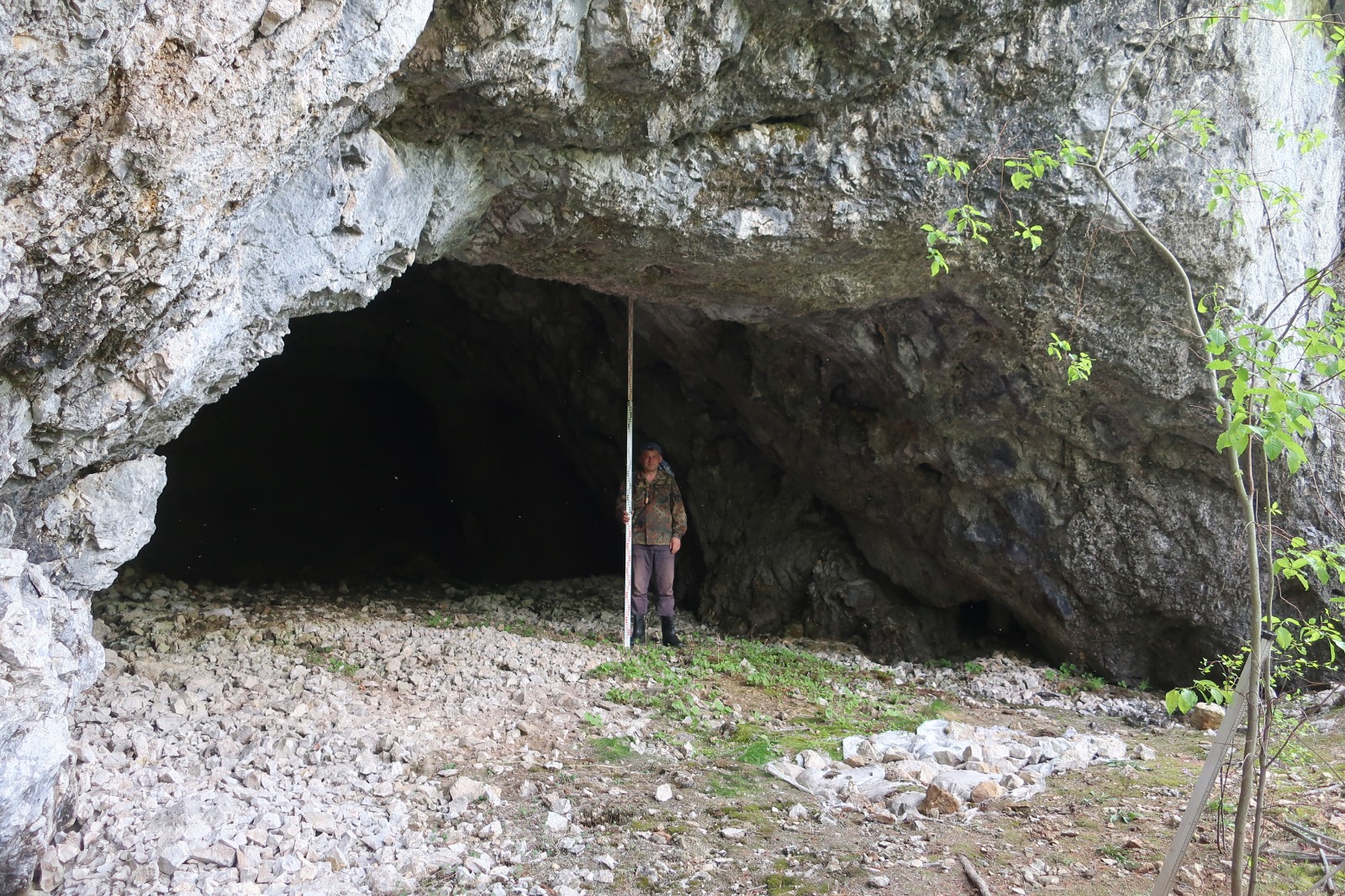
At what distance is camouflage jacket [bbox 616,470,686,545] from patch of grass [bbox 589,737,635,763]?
286cm

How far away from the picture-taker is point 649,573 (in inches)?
310

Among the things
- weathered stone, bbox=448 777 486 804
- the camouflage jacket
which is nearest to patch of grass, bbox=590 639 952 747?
the camouflage jacket

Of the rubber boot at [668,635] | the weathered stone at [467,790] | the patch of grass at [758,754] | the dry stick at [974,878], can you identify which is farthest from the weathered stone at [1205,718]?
the weathered stone at [467,790]

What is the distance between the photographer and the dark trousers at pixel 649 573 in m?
7.68

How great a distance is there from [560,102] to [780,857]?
326cm

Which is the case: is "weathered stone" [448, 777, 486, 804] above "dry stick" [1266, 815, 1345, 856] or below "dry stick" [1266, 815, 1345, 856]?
below

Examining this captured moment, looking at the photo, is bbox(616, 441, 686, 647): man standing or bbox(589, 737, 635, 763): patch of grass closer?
bbox(589, 737, 635, 763): patch of grass

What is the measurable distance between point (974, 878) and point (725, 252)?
3.51m

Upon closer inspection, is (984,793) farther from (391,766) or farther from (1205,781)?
(391,766)

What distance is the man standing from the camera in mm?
7707

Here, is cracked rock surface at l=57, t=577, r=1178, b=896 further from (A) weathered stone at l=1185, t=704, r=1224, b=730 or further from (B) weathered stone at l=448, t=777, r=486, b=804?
(A) weathered stone at l=1185, t=704, r=1224, b=730

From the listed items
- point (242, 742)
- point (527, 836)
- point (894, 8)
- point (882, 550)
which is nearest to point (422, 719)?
point (242, 742)

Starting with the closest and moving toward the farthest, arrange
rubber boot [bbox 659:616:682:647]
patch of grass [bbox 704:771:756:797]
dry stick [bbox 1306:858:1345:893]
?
dry stick [bbox 1306:858:1345:893]
patch of grass [bbox 704:771:756:797]
rubber boot [bbox 659:616:682:647]

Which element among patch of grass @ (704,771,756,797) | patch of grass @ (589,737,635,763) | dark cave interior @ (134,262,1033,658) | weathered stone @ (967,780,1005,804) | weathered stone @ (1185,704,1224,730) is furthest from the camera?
dark cave interior @ (134,262,1033,658)
